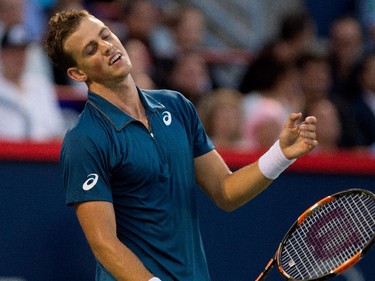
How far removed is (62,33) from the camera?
4.45m

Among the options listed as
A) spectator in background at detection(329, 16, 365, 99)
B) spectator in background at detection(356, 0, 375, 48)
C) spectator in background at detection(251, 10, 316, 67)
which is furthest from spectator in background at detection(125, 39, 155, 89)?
spectator in background at detection(356, 0, 375, 48)

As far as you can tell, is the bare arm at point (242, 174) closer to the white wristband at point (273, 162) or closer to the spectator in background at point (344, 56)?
the white wristband at point (273, 162)

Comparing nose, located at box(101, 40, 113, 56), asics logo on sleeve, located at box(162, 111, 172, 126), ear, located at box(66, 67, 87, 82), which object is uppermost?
nose, located at box(101, 40, 113, 56)

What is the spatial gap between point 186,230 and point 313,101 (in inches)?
153

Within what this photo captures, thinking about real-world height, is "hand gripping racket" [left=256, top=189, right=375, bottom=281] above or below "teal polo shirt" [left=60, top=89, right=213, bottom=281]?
below

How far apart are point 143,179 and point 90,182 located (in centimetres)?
23

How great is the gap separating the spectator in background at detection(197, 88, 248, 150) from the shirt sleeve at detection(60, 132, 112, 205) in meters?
2.85

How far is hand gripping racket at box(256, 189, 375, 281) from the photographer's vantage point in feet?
15.4

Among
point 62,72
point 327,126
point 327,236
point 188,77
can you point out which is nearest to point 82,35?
point 327,236

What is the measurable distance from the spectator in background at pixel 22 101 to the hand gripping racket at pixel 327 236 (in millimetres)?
2632

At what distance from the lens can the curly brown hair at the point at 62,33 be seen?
14.6 ft

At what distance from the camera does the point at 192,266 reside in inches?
177

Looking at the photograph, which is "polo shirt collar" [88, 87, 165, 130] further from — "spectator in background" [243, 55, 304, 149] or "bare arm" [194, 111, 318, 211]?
"spectator in background" [243, 55, 304, 149]

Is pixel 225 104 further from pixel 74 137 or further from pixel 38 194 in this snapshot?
pixel 74 137
